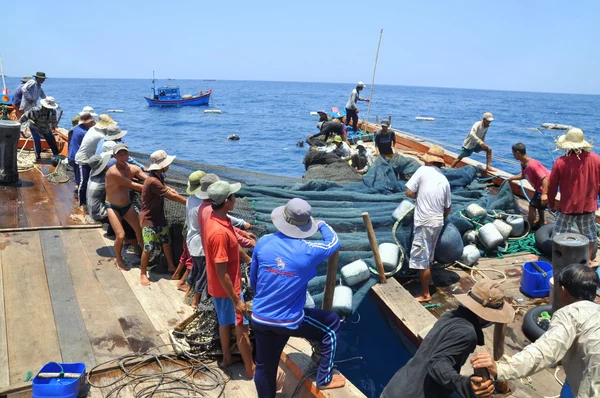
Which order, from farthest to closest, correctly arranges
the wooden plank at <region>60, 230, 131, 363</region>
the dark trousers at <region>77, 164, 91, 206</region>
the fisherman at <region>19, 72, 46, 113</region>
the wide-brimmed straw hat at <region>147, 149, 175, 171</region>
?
the fisherman at <region>19, 72, 46, 113</region> < the dark trousers at <region>77, 164, 91, 206</region> < the wide-brimmed straw hat at <region>147, 149, 175, 171</region> < the wooden plank at <region>60, 230, 131, 363</region>

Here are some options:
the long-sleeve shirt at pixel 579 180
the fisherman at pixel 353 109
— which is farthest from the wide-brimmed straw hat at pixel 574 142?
the fisherman at pixel 353 109

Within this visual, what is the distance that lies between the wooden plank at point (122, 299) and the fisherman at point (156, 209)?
1.05 ft

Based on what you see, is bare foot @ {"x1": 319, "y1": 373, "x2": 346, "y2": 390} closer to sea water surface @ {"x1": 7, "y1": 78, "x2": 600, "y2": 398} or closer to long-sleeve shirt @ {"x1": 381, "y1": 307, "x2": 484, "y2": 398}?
long-sleeve shirt @ {"x1": 381, "y1": 307, "x2": 484, "y2": 398}

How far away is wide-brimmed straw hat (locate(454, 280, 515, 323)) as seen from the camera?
108 inches

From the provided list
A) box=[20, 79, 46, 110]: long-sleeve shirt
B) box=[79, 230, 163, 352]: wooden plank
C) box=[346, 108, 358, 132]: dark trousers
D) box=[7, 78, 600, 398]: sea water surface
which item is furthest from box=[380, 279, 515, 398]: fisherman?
box=[346, 108, 358, 132]: dark trousers

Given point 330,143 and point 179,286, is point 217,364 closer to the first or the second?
point 179,286

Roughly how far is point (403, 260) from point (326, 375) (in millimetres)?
2640

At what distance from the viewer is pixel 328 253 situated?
3.45m

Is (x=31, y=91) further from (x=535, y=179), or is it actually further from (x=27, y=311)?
(x=535, y=179)

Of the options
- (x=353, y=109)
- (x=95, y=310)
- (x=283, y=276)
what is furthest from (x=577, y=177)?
(x=353, y=109)

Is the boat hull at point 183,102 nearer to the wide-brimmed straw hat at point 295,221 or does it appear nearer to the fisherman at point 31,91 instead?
the fisherman at point 31,91

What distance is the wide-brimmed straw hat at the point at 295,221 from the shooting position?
11.2ft

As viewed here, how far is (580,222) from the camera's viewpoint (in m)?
6.12

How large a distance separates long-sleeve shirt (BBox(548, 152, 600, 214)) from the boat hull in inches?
2121
